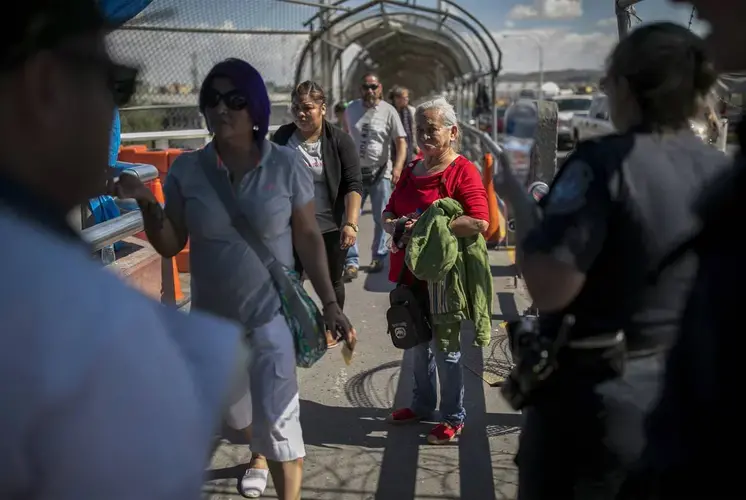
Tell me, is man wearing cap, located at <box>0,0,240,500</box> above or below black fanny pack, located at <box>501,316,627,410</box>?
above

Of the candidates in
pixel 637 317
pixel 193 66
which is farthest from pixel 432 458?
pixel 193 66

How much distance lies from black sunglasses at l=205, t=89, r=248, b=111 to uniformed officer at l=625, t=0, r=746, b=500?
1677mm

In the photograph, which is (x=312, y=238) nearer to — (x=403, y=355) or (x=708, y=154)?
(x=708, y=154)

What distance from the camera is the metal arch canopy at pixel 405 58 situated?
18344 millimetres

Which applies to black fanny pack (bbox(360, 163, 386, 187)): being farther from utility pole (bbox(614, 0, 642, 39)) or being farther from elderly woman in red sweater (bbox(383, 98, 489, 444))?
utility pole (bbox(614, 0, 642, 39))

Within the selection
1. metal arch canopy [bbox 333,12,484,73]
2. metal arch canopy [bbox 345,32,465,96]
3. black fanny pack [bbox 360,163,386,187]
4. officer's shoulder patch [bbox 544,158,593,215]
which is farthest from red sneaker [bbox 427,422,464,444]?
metal arch canopy [bbox 345,32,465,96]

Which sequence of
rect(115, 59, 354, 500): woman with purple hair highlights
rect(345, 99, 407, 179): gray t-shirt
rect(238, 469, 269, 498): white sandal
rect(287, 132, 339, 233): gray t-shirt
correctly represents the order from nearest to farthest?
rect(115, 59, 354, 500): woman with purple hair highlights
rect(238, 469, 269, 498): white sandal
rect(287, 132, 339, 233): gray t-shirt
rect(345, 99, 407, 179): gray t-shirt

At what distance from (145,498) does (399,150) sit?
7.40 metres

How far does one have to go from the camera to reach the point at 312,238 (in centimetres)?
294

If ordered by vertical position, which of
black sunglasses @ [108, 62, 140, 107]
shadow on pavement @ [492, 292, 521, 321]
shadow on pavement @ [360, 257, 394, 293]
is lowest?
shadow on pavement @ [492, 292, 521, 321]

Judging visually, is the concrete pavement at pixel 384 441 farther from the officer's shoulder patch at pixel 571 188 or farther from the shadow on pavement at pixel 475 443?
the officer's shoulder patch at pixel 571 188

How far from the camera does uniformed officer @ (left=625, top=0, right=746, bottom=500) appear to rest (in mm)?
1232

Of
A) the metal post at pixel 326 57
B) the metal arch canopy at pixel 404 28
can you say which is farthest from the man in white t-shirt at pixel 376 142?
the metal arch canopy at pixel 404 28

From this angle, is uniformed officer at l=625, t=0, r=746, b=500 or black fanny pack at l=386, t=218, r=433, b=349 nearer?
uniformed officer at l=625, t=0, r=746, b=500
